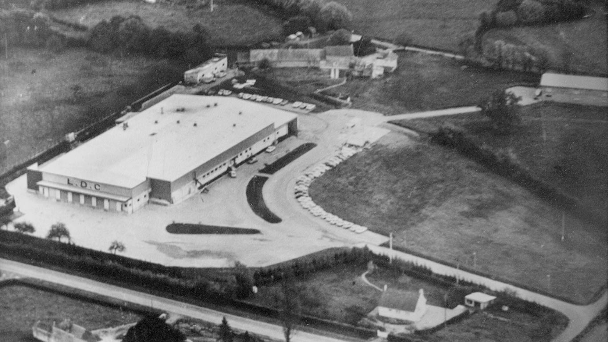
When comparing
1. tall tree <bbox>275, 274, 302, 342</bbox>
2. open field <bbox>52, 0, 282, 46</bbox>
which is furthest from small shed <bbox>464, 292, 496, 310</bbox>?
open field <bbox>52, 0, 282, 46</bbox>

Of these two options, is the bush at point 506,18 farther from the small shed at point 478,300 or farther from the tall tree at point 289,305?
the tall tree at point 289,305

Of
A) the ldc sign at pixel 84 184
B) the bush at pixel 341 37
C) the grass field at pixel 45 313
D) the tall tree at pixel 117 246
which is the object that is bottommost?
the grass field at pixel 45 313

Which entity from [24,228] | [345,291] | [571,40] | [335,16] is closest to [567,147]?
[571,40]

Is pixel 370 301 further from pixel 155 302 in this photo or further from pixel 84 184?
pixel 84 184

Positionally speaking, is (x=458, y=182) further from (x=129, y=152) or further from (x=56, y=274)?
(x=56, y=274)

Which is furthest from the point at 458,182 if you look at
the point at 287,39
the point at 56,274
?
the point at 56,274

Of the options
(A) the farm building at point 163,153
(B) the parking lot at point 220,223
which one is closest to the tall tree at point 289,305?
(B) the parking lot at point 220,223

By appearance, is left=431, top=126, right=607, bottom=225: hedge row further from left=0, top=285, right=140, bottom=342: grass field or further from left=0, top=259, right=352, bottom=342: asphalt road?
left=0, top=285, right=140, bottom=342: grass field
